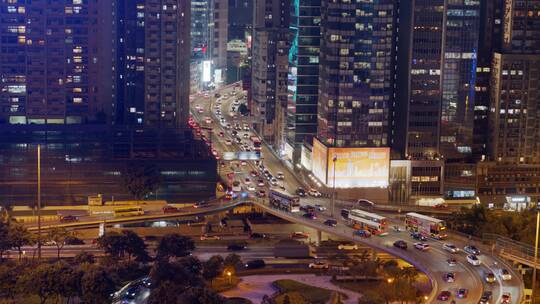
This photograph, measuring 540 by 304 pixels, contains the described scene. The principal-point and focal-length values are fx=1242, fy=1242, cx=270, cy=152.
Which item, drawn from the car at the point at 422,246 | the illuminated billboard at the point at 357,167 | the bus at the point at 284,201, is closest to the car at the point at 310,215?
the bus at the point at 284,201

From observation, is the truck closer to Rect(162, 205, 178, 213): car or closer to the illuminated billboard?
Rect(162, 205, 178, 213): car

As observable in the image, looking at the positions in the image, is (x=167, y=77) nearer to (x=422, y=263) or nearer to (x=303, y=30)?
(x=303, y=30)

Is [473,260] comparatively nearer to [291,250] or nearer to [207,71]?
[291,250]

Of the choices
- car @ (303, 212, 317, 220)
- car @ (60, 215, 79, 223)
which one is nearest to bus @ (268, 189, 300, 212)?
car @ (303, 212, 317, 220)

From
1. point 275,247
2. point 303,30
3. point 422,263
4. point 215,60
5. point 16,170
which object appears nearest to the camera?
point 422,263

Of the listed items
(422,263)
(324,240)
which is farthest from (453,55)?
(422,263)

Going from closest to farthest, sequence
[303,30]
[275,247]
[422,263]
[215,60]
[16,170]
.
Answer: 1. [422,263]
2. [275,247]
3. [16,170]
4. [303,30]
5. [215,60]

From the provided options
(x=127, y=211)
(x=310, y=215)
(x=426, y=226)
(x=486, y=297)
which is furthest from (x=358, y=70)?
(x=486, y=297)
